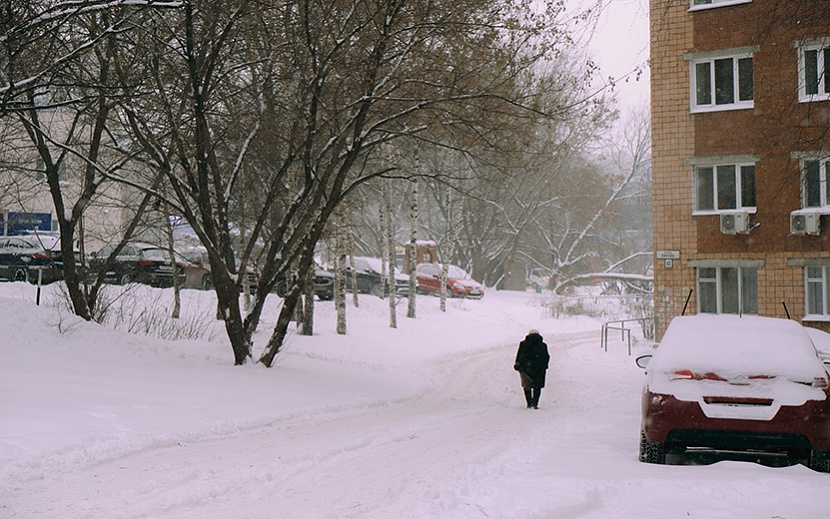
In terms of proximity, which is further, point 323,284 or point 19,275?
point 323,284

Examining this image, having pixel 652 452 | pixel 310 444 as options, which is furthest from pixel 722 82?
pixel 310 444

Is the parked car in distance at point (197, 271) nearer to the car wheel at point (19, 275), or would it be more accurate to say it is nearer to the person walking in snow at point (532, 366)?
the car wheel at point (19, 275)

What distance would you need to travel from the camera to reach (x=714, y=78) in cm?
2502

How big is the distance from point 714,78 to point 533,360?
1257 cm

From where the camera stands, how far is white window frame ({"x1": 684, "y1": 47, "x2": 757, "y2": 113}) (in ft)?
80.3

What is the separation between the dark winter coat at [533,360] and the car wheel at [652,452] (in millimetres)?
7347

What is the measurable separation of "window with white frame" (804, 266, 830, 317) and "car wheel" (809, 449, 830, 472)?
54.3ft

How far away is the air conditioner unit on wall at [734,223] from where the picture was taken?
79.3ft

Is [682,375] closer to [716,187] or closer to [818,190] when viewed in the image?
[818,190]

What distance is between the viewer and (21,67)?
12609mm

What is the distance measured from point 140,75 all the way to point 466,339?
18906 millimetres

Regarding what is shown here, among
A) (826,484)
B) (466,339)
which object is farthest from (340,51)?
(466,339)

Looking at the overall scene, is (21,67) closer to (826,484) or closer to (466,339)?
(826,484)

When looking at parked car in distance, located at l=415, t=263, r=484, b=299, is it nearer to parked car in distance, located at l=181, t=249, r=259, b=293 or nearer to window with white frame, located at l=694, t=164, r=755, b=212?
parked car in distance, located at l=181, t=249, r=259, b=293
